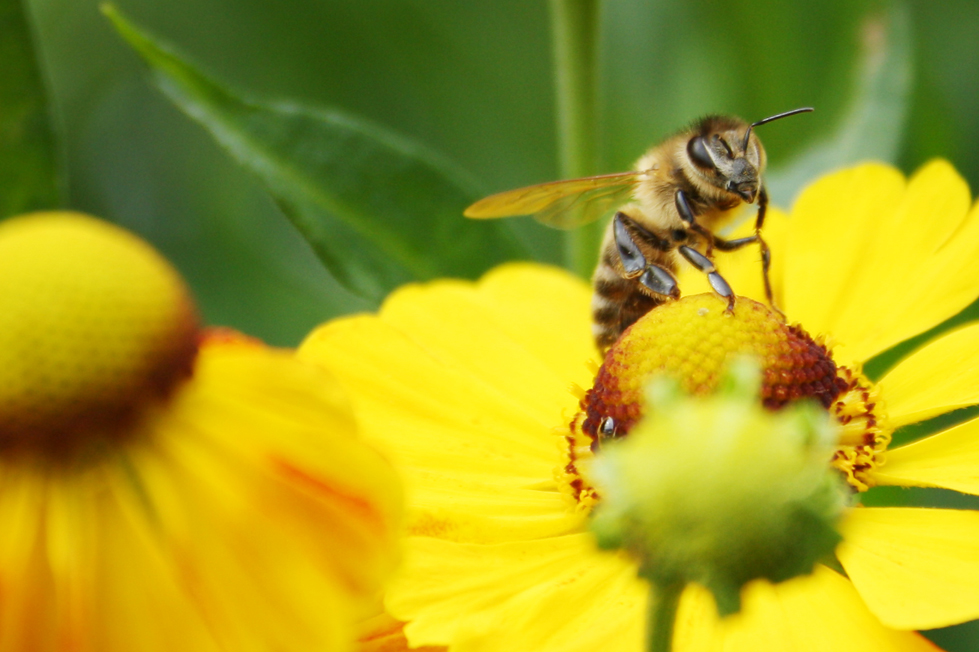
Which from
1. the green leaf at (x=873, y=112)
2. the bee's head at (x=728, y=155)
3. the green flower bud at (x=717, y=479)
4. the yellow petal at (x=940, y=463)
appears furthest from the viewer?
the green leaf at (x=873, y=112)

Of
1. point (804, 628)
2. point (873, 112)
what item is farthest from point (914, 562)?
point (873, 112)

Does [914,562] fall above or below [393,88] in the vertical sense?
below

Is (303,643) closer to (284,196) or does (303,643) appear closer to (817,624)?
(817,624)

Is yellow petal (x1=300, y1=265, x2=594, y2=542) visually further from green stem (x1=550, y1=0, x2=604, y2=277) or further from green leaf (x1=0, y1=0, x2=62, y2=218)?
green leaf (x1=0, y1=0, x2=62, y2=218)

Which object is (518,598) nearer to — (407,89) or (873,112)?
(873,112)

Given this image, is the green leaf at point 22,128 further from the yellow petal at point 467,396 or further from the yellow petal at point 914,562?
the yellow petal at point 914,562

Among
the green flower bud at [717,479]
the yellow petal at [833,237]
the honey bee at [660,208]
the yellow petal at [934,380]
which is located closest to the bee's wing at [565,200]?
the honey bee at [660,208]

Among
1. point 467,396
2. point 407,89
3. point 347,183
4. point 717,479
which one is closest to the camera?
point 717,479
